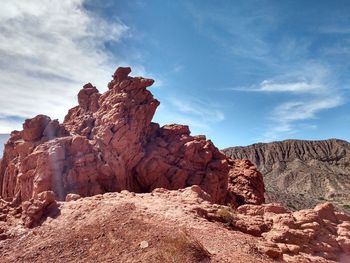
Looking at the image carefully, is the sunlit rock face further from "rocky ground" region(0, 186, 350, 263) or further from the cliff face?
"rocky ground" region(0, 186, 350, 263)

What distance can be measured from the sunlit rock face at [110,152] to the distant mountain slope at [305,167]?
5200cm

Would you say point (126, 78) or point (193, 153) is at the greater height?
point (126, 78)

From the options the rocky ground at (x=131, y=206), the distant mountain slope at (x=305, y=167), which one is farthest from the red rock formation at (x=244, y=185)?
the distant mountain slope at (x=305, y=167)

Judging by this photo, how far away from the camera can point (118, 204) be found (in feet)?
43.2

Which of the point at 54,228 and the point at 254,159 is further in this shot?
the point at 254,159

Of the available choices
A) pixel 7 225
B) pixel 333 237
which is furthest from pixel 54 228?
pixel 333 237

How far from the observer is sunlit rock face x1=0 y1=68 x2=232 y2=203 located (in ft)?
70.2

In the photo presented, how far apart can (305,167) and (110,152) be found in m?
112

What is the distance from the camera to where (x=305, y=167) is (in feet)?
404

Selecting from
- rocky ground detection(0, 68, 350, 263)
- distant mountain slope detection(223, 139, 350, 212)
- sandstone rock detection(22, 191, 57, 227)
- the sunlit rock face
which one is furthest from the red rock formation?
distant mountain slope detection(223, 139, 350, 212)

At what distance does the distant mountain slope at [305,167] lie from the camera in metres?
101

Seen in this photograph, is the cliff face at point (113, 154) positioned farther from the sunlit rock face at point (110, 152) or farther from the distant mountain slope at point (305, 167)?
the distant mountain slope at point (305, 167)

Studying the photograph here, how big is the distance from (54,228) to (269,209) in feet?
28.5

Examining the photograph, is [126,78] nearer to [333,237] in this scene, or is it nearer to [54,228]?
[54,228]
